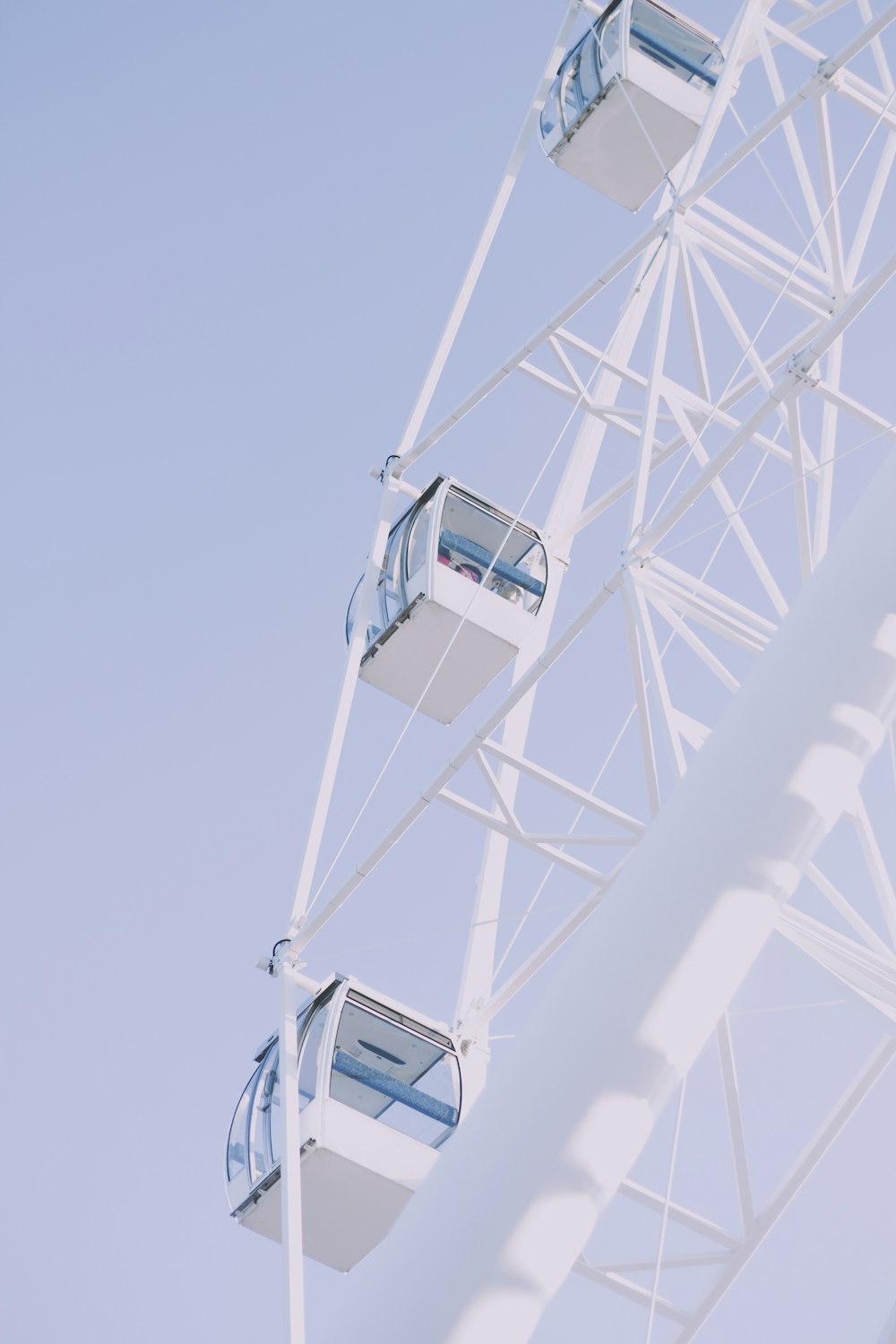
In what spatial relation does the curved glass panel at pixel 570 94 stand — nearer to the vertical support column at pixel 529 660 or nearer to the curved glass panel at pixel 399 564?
the vertical support column at pixel 529 660

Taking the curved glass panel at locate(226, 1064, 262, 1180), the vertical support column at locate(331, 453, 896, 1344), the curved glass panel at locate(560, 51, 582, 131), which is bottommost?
the curved glass panel at locate(226, 1064, 262, 1180)

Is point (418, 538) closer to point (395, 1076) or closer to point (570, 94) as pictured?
point (395, 1076)

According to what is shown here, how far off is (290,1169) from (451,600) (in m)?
5.15

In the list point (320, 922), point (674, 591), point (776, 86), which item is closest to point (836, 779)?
point (674, 591)

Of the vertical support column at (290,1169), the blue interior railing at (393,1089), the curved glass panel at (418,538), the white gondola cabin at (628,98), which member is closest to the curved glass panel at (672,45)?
the white gondola cabin at (628,98)

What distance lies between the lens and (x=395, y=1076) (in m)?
12.1

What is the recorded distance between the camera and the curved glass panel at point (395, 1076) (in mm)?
11820

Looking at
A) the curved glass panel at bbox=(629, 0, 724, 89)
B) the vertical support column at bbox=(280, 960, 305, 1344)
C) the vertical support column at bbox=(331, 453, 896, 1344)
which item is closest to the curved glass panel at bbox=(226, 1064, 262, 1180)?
the vertical support column at bbox=(280, 960, 305, 1344)

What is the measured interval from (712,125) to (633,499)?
4.91 metres

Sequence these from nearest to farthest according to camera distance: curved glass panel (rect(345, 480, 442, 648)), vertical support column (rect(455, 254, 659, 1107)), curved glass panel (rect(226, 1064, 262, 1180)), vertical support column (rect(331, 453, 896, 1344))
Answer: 1. vertical support column (rect(331, 453, 896, 1344))
2. curved glass panel (rect(226, 1064, 262, 1180))
3. vertical support column (rect(455, 254, 659, 1107))
4. curved glass panel (rect(345, 480, 442, 648))

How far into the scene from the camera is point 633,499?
1105cm

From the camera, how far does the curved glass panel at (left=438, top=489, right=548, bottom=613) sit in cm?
1473

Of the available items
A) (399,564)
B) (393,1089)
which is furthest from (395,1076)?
(399,564)

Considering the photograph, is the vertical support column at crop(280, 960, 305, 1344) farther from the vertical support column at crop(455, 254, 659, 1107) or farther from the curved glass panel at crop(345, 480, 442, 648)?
the curved glass panel at crop(345, 480, 442, 648)
